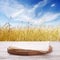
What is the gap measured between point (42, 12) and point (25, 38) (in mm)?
277

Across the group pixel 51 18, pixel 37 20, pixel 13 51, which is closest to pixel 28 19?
pixel 37 20

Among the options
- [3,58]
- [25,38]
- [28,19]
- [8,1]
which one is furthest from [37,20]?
[3,58]

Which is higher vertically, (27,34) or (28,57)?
(27,34)

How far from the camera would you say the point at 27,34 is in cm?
130

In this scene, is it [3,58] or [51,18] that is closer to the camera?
[3,58]

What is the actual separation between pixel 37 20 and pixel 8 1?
308mm

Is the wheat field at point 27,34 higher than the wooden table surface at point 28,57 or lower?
higher

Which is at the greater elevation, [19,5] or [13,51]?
[19,5]

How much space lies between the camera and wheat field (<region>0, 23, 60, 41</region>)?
1301mm

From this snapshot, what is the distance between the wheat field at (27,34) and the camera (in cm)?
130

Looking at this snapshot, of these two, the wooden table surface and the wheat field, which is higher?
the wheat field

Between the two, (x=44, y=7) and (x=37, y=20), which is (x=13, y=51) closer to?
(x=37, y=20)

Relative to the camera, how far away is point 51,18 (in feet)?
4.28

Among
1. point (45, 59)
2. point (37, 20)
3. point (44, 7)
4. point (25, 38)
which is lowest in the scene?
point (45, 59)
